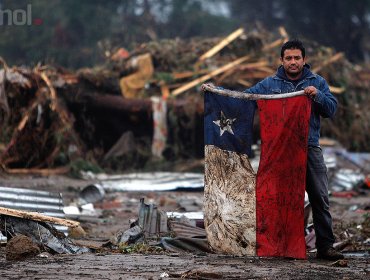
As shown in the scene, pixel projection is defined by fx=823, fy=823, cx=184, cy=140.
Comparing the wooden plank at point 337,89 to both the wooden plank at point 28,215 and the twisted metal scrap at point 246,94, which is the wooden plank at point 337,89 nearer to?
the twisted metal scrap at point 246,94

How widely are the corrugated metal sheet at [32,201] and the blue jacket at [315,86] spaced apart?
265 centimetres

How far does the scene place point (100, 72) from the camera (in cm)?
1905

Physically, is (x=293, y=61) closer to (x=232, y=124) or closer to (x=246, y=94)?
(x=246, y=94)

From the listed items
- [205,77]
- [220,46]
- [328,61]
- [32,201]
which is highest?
[220,46]

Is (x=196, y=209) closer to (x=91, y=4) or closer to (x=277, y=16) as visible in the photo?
(x=91, y=4)

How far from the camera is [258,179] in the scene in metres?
6.69

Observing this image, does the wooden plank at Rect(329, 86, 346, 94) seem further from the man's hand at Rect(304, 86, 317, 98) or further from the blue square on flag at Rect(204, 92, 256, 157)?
the man's hand at Rect(304, 86, 317, 98)

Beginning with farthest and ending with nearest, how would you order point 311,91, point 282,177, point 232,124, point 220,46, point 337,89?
1. point 220,46
2. point 337,89
3. point 232,124
4. point 282,177
5. point 311,91

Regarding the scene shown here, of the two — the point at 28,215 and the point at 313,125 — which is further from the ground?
the point at 313,125

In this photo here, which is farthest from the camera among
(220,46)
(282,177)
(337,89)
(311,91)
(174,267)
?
(220,46)

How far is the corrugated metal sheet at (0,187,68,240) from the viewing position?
8.15 metres

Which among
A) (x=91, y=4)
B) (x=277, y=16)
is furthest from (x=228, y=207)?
(x=277, y=16)

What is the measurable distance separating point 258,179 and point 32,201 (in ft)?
9.20

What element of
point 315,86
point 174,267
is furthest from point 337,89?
point 174,267
